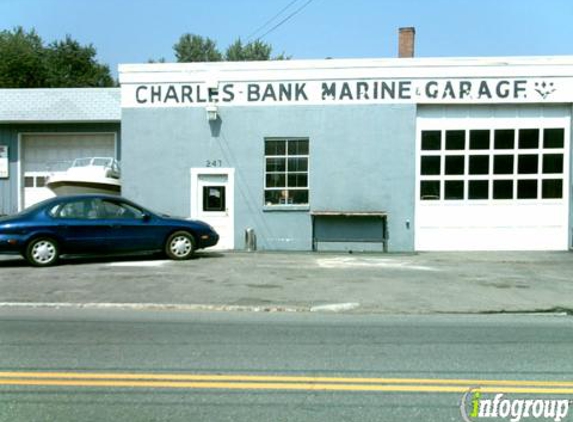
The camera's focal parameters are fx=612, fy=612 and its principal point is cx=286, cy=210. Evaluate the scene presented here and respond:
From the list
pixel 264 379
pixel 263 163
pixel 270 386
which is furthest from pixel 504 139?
pixel 270 386

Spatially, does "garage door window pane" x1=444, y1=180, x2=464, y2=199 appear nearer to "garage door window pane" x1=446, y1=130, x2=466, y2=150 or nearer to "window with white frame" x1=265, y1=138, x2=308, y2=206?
"garage door window pane" x1=446, y1=130, x2=466, y2=150

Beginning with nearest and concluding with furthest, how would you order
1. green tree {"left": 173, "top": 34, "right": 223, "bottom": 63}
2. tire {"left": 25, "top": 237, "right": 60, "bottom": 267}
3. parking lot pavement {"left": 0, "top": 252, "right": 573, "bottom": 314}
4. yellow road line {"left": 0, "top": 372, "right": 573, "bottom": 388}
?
yellow road line {"left": 0, "top": 372, "right": 573, "bottom": 388}
parking lot pavement {"left": 0, "top": 252, "right": 573, "bottom": 314}
tire {"left": 25, "top": 237, "right": 60, "bottom": 267}
green tree {"left": 173, "top": 34, "right": 223, "bottom": 63}

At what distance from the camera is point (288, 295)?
9727 mm

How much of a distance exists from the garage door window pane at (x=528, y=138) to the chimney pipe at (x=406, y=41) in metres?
4.25

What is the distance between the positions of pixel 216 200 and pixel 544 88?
9571 mm

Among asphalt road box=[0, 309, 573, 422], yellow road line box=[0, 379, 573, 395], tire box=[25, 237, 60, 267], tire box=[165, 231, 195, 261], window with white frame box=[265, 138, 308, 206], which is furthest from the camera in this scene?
window with white frame box=[265, 138, 308, 206]

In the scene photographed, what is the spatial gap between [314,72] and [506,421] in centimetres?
1356

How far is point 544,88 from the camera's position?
54.8 ft

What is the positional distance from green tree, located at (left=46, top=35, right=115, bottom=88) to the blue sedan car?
37.6 metres

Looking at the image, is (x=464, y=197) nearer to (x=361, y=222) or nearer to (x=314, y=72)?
(x=361, y=222)

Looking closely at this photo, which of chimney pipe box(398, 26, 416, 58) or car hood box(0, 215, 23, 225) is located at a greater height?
chimney pipe box(398, 26, 416, 58)

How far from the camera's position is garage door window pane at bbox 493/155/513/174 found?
16984 mm

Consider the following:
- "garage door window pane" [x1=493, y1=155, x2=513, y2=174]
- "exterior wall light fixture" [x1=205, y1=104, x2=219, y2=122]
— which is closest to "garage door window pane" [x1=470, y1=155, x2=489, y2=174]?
"garage door window pane" [x1=493, y1=155, x2=513, y2=174]

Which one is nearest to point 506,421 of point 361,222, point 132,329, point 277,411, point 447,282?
point 277,411
